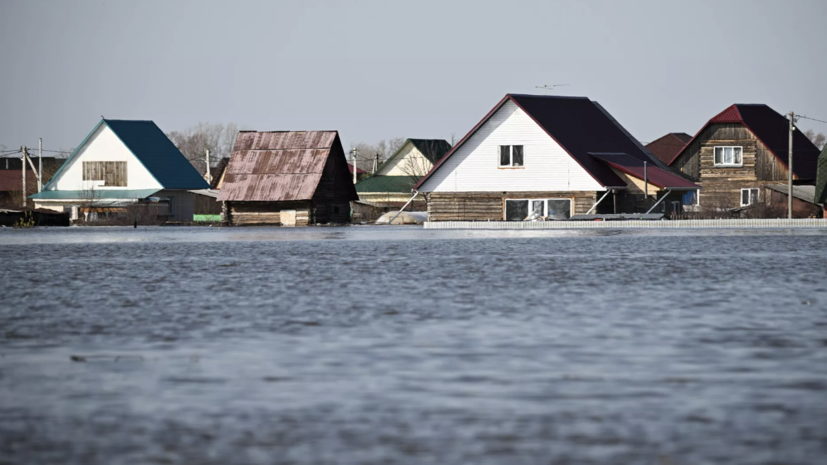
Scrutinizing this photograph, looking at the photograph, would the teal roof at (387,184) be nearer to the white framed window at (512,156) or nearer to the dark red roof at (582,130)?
the dark red roof at (582,130)

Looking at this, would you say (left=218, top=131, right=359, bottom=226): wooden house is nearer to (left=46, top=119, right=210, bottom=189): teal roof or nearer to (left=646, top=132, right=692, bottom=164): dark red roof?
(left=46, top=119, right=210, bottom=189): teal roof

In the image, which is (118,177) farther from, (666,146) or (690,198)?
(666,146)

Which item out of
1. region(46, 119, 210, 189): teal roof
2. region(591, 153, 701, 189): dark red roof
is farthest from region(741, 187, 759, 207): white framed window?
region(46, 119, 210, 189): teal roof

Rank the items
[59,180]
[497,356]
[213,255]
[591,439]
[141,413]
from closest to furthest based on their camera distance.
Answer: [591,439] < [141,413] < [497,356] < [213,255] < [59,180]

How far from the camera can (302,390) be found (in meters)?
8.05

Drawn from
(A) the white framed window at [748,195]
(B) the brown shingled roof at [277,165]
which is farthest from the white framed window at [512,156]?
(A) the white framed window at [748,195]

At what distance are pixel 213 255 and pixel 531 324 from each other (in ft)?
58.8

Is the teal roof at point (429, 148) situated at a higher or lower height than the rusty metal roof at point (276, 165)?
higher

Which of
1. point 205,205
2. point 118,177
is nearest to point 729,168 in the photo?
point 205,205

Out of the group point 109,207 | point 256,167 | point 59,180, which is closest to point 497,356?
point 256,167

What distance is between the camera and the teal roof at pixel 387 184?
317 ft

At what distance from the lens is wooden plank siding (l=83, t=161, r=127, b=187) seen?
78.5 metres

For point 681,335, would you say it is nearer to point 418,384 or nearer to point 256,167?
point 418,384

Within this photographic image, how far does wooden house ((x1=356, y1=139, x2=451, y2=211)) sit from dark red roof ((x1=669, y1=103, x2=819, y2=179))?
Result: 3078 cm
